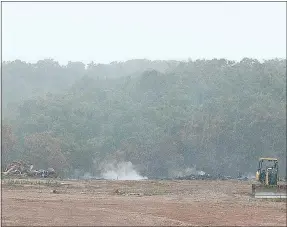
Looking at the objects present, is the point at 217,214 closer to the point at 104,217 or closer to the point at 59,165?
the point at 104,217

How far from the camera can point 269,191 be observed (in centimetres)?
2217

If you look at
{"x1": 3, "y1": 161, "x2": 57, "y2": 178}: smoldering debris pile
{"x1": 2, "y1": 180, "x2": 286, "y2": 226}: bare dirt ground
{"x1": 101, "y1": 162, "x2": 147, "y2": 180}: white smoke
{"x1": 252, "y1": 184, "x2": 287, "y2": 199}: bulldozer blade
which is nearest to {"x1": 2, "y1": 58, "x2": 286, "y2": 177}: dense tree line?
{"x1": 101, "y1": 162, "x2": 147, "y2": 180}: white smoke

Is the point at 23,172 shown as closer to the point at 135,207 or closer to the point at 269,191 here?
the point at 269,191

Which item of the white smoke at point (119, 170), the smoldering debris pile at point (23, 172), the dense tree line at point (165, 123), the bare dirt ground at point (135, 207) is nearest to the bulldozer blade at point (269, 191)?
the bare dirt ground at point (135, 207)

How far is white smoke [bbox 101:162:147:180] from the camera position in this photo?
4306 cm

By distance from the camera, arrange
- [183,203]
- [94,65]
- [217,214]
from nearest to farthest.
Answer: [217,214], [183,203], [94,65]

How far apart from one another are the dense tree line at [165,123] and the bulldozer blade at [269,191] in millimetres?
22720

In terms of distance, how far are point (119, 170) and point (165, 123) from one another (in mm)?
7422

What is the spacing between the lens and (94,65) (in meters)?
86.4

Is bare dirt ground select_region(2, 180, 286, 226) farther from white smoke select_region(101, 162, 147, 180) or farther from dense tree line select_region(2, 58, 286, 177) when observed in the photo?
dense tree line select_region(2, 58, 286, 177)

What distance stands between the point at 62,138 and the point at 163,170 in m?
9.58

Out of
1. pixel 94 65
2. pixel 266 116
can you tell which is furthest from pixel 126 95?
pixel 94 65

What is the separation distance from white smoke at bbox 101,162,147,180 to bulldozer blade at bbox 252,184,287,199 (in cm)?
2107

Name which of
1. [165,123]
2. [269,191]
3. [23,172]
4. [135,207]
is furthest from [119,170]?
[135,207]
